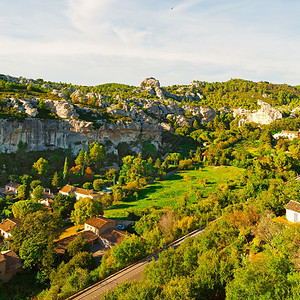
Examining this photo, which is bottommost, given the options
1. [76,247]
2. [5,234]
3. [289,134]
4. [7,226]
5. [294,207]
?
[5,234]

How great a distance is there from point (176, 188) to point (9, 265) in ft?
85.1

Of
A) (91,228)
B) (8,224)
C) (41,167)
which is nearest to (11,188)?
(41,167)

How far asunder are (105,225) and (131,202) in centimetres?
1066

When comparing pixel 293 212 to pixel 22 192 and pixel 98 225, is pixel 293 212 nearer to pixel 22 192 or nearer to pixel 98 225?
pixel 98 225

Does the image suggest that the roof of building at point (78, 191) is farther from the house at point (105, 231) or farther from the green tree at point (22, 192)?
the house at point (105, 231)

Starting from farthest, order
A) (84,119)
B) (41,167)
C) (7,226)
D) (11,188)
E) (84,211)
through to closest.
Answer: (84,119)
(41,167)
(11,188)
(84,211)
(7,226)

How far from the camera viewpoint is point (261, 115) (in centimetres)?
8425

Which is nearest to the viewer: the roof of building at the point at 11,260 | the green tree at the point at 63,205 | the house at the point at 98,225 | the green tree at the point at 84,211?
the roof of building at the point at 11,260

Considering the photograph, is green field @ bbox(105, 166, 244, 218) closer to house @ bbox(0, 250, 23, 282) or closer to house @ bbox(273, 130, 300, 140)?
house @ bbox(0, 250, 23, 282)

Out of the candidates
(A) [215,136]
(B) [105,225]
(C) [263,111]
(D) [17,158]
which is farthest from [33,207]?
(C) [263,111]

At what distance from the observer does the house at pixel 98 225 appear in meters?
25.5

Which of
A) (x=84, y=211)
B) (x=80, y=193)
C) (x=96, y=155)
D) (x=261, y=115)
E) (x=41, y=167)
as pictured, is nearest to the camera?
(x=84, y=211)

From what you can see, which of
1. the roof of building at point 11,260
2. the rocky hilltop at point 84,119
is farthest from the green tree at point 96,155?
the roof of building at point 11,260

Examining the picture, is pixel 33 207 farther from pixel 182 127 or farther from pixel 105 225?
pixel 182 127
